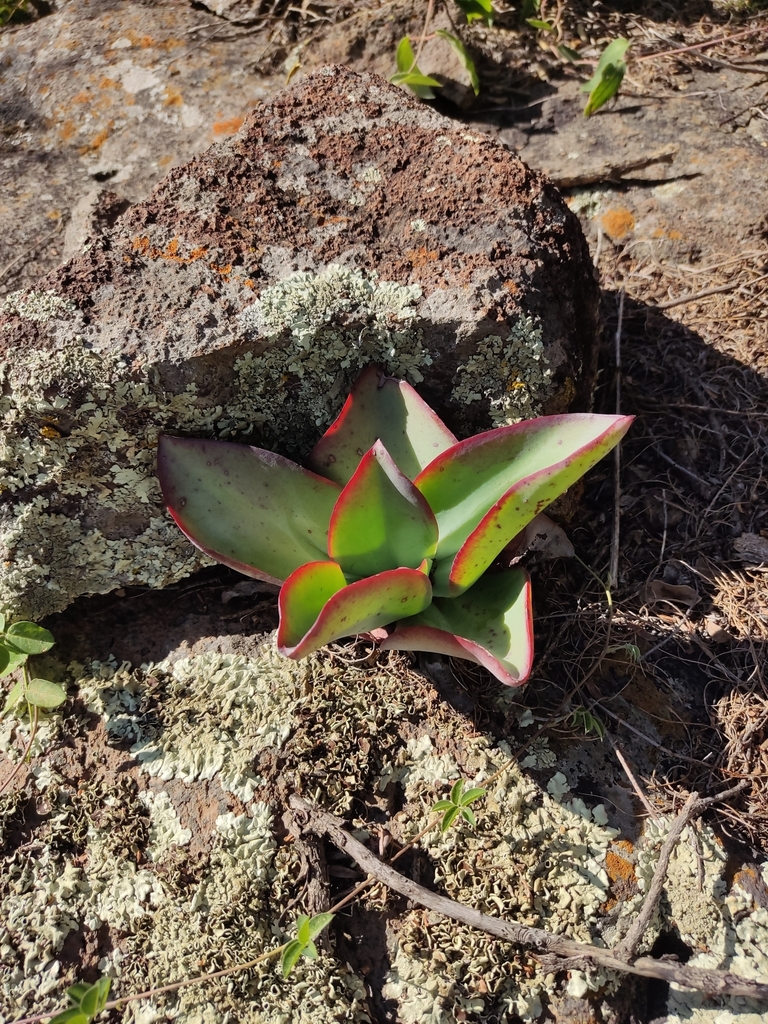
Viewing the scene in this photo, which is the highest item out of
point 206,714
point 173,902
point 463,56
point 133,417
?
point 463,56

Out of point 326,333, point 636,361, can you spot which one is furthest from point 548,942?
point 636,361

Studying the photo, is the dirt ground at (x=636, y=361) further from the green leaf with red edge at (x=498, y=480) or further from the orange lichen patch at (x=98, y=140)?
the green leaf with red edge at (x=498, y=480)

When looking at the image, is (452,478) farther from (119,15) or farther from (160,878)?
(119,15)

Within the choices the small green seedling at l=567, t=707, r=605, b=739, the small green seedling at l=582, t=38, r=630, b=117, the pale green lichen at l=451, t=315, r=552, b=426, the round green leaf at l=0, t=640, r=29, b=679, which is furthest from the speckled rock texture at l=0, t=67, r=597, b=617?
the small green seedling at l=582, t=38, r=630, b=117

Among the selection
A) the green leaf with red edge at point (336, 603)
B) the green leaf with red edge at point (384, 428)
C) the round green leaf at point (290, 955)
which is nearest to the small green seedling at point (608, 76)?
the green leaf with red edge at point (384, 428)

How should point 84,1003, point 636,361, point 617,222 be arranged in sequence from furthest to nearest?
point 617,222
point 636,361
point 84,1003

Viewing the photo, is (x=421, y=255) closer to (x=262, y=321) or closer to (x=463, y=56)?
(x=262, y=321)

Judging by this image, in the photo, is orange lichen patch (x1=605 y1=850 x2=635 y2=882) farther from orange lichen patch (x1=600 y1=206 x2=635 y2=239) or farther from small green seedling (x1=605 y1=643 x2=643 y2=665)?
orange lichen patch (x1=600 y1=206 x2=635 y2=239)

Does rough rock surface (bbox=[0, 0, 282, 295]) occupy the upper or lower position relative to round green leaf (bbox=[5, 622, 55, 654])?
upper
